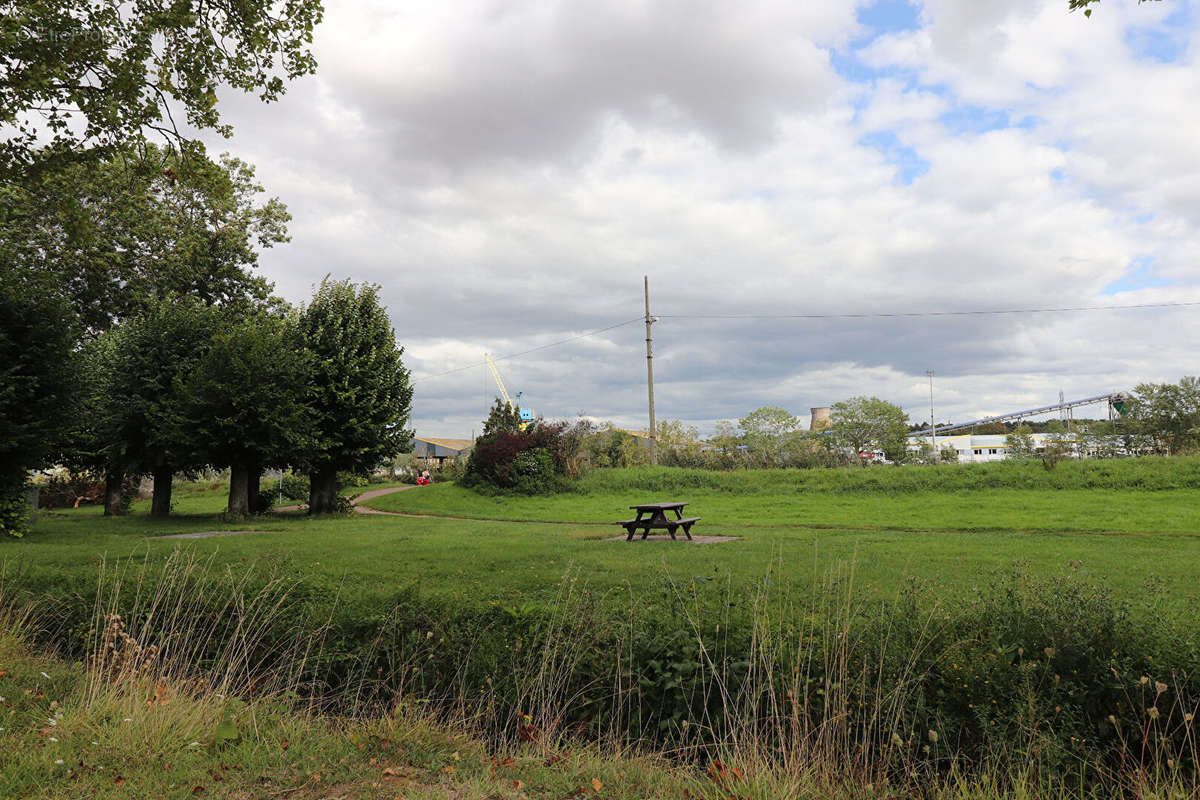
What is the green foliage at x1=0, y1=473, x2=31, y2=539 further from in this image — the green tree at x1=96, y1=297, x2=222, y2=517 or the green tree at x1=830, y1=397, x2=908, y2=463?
the green tree at x1=830, y1=397, x2=908, y2=463

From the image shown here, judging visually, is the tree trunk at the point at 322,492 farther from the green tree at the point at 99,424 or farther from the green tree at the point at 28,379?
the green tree at the point at 28,379

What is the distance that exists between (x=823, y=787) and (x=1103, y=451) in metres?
40.3

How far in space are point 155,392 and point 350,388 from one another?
5.42m

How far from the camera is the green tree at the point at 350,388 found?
22.9m

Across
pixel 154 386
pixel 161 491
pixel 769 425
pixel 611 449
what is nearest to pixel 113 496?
pixel 161 491

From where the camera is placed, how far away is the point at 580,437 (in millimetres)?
33719

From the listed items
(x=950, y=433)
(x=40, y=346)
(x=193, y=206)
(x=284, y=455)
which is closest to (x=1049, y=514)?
(x=284, y=455)

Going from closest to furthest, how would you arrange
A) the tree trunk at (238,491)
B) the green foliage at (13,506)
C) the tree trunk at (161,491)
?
the green foliage at (13,506)
the tree trunk at (238,491)
the tree trunk at (161,491)

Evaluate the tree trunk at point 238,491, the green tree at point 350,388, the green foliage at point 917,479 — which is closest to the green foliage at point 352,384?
the green tree at point 350,388

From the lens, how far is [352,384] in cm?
2336

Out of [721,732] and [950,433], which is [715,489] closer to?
[721,732]

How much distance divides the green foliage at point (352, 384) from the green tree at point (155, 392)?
3.10 m

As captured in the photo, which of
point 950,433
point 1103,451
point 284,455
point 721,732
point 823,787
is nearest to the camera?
point 823,787

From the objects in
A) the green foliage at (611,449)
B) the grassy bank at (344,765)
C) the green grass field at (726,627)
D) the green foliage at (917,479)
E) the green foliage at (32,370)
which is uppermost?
the green foliage at (32,370)
